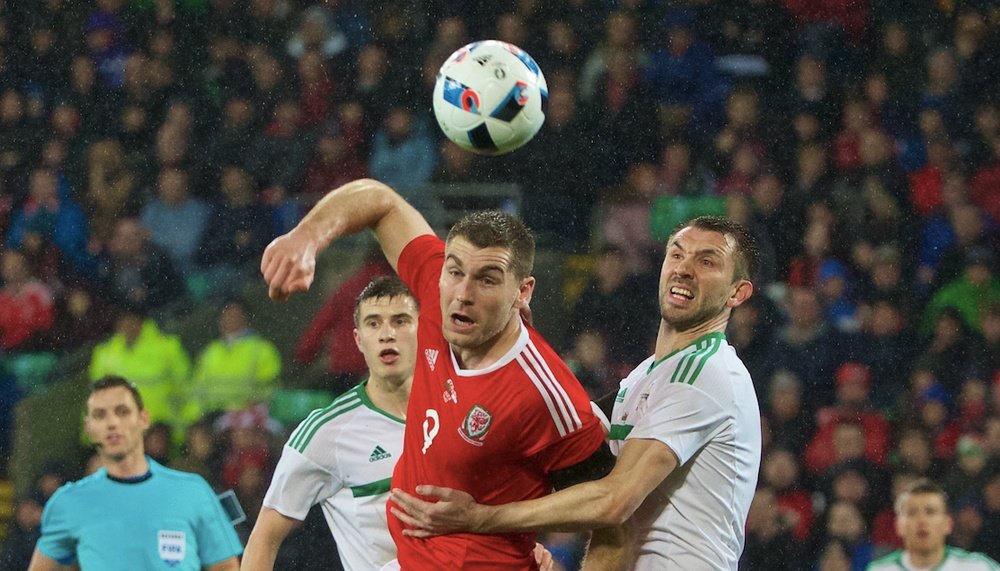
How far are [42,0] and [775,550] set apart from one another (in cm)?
551

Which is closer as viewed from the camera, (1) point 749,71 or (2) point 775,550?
(2) point 775,550

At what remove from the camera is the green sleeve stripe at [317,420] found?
4391 millimetres

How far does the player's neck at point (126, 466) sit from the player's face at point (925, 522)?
3.31m

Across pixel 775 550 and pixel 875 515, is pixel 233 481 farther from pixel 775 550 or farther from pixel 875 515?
pixel 875 515

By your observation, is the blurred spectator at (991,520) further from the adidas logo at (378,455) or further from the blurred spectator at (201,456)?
the blurred spectator at (201,456)

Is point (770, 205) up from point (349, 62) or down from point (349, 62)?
down

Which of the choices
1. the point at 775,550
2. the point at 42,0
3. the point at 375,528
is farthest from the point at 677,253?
the point at 42,0

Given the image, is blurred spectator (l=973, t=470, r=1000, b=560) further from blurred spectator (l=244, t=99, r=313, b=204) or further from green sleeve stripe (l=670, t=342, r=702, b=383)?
blurred spectator (l=244, t=99, r=313, b=204)

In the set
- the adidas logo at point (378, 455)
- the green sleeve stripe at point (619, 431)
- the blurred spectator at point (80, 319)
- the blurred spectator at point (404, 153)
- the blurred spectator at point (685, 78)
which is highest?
the blurred spectator at point (685, 78)

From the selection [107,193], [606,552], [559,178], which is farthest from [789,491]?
[107,193]

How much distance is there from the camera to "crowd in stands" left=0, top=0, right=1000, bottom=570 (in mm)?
6707

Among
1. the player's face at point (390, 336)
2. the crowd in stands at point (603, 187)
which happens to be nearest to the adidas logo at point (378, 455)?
the player's face at point (390, 336)

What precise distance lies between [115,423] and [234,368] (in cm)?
146

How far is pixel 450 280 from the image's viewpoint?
3086 mm
